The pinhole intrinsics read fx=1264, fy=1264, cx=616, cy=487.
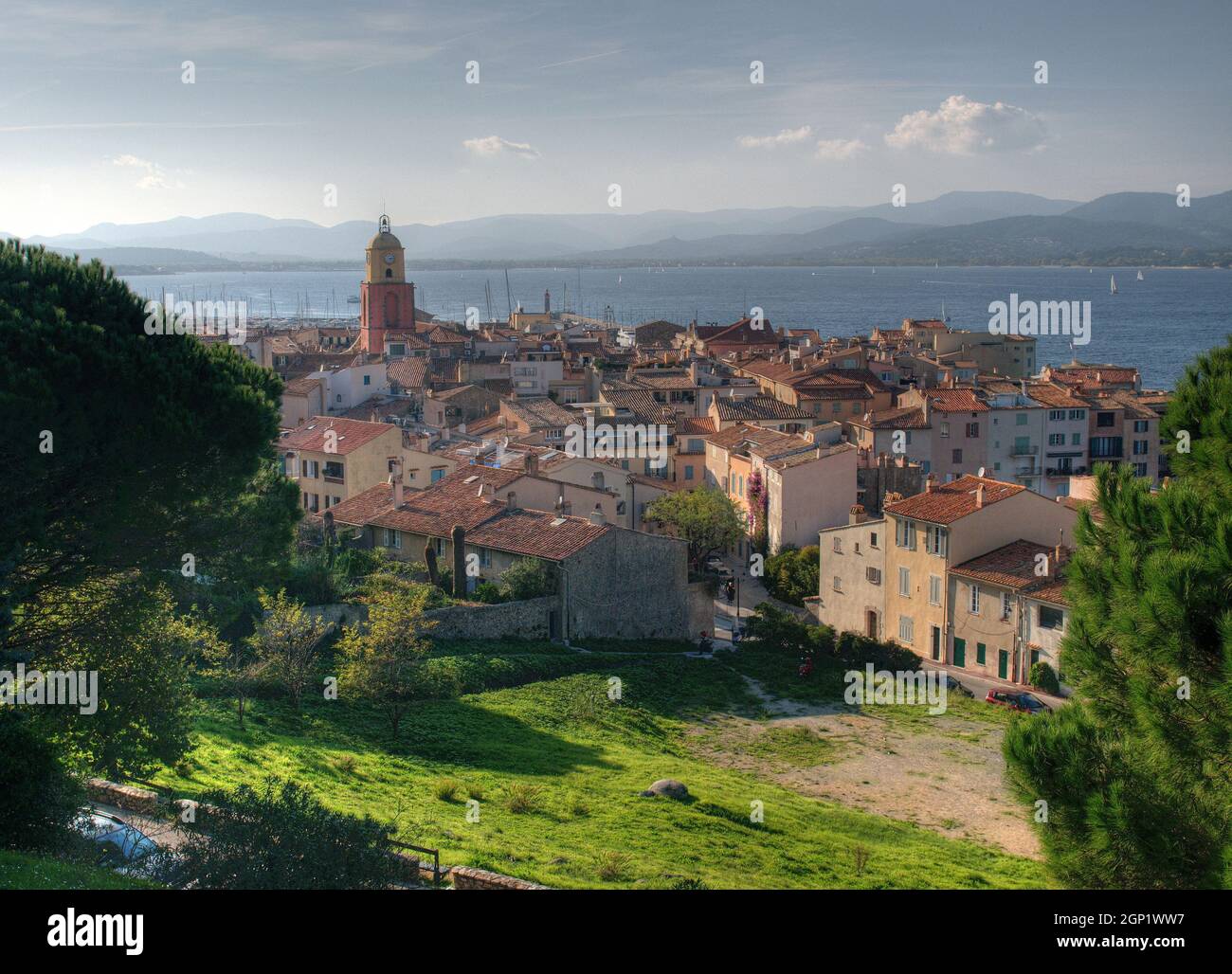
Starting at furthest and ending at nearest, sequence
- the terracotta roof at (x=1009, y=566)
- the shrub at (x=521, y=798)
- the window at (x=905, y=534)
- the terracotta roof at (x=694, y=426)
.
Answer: the terracotta roof at (x=694, y=426), the window at (x=905, y=534), the terracotta roof at (x=1009, y=566), the shrub at (x=521, y=798)

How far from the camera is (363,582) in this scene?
30.8 metres

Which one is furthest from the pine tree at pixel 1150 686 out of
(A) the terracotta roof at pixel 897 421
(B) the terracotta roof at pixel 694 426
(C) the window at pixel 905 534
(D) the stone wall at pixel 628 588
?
(A) the terracotta roof at pixel 897 421

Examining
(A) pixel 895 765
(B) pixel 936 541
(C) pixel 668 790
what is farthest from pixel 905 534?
(C) pixel 668 790

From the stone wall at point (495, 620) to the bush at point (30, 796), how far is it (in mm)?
17208

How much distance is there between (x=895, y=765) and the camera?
24500mm

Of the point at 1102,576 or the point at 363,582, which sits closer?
the point at 1102,576

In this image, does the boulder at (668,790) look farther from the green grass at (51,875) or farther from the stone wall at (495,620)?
the stone wall at (495,620)

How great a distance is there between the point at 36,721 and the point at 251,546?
14.2 feet

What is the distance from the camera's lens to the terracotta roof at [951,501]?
33.1 metres

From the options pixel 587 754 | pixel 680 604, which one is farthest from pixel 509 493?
pixel 587 754

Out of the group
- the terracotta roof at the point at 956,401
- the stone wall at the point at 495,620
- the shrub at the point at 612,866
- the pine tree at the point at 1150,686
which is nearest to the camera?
the pine tree at the point at 1150,686

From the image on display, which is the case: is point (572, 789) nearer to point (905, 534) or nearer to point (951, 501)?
point (905, 534)
